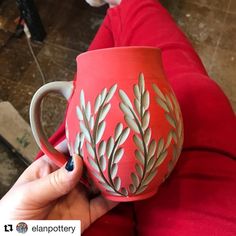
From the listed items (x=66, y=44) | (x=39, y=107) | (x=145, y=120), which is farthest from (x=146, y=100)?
(x=66, y=44)

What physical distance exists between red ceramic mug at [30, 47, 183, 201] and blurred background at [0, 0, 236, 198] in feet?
2.39

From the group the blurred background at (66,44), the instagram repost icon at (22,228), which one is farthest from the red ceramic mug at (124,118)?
the blurred background at (66,44)

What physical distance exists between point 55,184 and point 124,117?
139 mm

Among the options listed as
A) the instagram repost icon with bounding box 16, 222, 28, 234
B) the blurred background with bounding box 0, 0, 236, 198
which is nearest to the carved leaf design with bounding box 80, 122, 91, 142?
the instagram repost icon with bounding box 16, 222, 28, 234

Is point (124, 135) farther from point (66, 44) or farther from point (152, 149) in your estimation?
point (66, 44)

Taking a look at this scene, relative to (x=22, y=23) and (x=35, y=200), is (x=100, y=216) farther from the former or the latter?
(x=22, y=23)

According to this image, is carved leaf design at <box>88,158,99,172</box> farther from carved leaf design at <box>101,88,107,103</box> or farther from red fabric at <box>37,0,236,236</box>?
red fabric at <box>37,0,236,236</box>

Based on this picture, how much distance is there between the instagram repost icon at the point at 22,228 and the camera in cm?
42

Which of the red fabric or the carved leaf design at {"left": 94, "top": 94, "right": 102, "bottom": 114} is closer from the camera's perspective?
the carved leaf design at {"left": 94, "top": 94, "right": 102, "bottom": 114}

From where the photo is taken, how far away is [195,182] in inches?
20.9

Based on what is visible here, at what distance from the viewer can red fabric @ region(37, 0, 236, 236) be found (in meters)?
0.51

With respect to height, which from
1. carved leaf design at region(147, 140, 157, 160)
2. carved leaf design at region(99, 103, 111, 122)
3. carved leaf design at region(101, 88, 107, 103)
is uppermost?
carved leaf design at region(101, 88, 107, 103)

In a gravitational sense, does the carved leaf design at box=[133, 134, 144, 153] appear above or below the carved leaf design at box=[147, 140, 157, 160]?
above

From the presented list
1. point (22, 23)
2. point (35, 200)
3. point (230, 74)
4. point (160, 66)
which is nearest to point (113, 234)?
point (35, 200)
